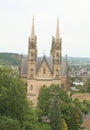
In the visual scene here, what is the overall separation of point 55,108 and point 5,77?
10.2 meters

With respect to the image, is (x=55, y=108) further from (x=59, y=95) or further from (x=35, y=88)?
(x=35, y=88)

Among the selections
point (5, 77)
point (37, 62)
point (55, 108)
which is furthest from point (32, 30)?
point (5, 77)

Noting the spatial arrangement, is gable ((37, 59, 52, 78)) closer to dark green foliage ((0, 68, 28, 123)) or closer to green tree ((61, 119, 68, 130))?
green tree ((61, 119, 68, 130))

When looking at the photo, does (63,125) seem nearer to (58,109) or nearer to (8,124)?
(58,109)

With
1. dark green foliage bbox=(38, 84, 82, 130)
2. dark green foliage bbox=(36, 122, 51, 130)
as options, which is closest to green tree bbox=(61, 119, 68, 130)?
dark green foliage bbox=(38, 84, 82, 130)

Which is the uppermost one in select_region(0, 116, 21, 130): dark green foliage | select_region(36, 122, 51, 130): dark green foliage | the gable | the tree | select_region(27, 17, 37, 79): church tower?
select_region(27, 17, 37, 79): church tower

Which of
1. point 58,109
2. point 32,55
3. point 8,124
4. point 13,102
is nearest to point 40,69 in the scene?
point 32,55

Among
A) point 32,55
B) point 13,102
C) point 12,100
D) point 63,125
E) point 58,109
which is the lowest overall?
point 63,125

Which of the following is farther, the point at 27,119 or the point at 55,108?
the point at 55,108

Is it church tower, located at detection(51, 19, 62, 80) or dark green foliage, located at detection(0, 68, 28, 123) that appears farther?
church tower, located at detection(51, 19, 62, 80)

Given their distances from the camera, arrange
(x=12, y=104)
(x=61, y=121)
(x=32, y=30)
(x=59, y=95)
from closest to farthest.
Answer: (x=12, y=104) < (x=61, y=121) < (x=59, y=95) < (x=32, y=30)

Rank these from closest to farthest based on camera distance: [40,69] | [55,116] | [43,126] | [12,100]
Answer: [12,100] < [43,126] < [55,116] < [40,69]

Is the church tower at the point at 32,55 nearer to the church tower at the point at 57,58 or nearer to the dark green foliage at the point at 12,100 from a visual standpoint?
the church tower at the point at 57,58

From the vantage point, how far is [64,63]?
7769 cm
